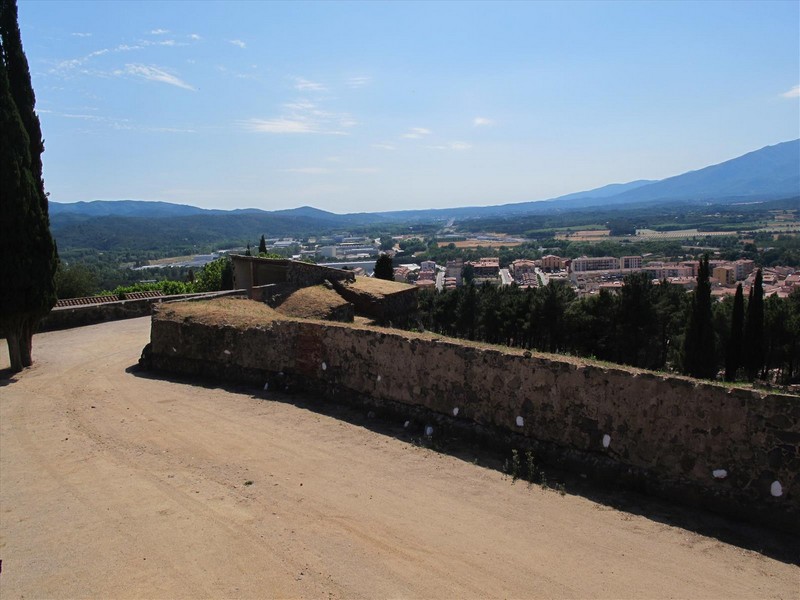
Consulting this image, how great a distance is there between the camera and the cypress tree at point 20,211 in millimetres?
13164

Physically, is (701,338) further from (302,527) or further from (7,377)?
(7,377)

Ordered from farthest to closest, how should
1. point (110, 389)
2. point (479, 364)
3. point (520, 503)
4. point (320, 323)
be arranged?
point (110, 389) → point (320, 323) → point (479, 364) → point (520, 503)

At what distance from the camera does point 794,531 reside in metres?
6.21

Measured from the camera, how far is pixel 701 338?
30.5m

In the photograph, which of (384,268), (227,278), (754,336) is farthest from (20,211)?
(754,336)

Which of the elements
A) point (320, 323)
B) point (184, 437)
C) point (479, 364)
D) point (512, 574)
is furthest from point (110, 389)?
point (512, 574)

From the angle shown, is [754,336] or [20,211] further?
[754,336]

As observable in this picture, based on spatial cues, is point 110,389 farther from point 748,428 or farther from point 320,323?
point 748,428

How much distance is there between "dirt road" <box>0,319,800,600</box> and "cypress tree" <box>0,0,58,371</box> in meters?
4.52

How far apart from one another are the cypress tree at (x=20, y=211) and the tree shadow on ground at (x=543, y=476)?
20.0 ft

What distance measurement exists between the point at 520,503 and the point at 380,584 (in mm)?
2391

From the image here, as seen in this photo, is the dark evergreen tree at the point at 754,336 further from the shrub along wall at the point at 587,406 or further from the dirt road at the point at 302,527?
the dirt road at the point at 302,527

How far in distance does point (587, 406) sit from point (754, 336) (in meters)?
29.0

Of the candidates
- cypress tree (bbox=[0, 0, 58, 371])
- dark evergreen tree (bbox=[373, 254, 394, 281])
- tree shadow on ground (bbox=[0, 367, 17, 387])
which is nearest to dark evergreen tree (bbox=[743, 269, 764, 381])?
dark evergreen tree (bbox=[373, 254, 394, 281])
